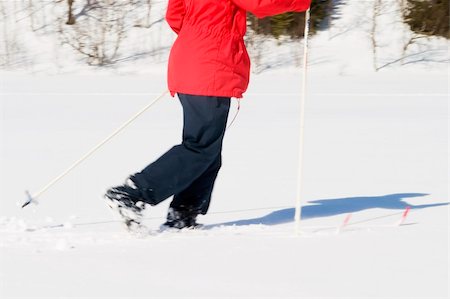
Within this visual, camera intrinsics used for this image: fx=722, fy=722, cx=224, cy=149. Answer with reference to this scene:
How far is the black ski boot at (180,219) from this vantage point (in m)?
3.21

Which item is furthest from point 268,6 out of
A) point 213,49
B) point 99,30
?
point 99,30

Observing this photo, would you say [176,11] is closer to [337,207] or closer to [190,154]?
[190,154]

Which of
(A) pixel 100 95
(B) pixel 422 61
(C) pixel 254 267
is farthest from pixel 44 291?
(B) pixel 422 61

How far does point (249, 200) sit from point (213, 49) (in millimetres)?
1267

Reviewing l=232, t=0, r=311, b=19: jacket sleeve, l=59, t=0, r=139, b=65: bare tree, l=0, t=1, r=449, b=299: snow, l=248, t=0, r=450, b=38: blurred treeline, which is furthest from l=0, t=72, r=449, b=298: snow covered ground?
l=248, t=0, r=450, b=38: blurred treeline

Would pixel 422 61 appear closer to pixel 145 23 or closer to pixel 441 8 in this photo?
pixel 441 8

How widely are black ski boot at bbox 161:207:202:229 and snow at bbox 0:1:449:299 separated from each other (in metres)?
0.09

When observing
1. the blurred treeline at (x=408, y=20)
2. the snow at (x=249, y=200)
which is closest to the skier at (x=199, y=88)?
the snow at (x=249, y=200)

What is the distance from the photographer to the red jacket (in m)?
2.92

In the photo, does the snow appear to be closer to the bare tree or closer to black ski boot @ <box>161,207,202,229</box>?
black ski boot @ <box>161,207,202,229</box>

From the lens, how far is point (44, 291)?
203 centimetres

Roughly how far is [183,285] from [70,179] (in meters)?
2.38

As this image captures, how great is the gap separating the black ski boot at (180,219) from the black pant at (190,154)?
0.20m

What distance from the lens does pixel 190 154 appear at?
298cm
